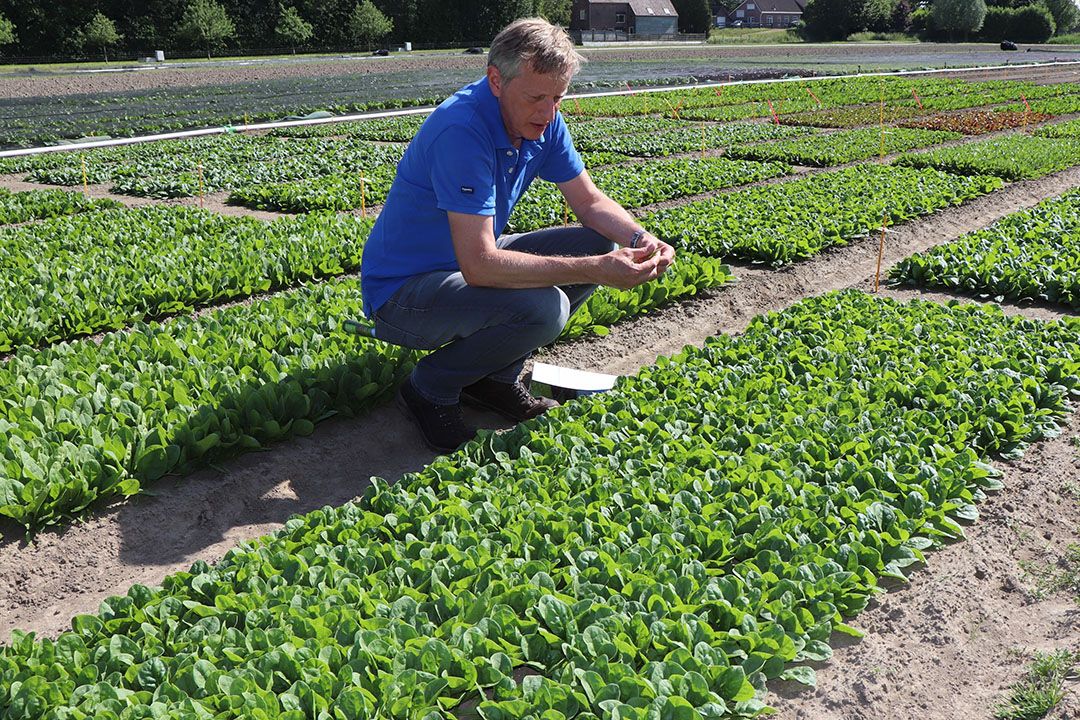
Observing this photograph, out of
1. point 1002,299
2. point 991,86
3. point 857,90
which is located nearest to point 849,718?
point 1002,299

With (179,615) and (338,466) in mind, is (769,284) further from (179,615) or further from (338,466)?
(179,615)

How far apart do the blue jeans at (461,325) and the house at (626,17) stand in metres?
92.4

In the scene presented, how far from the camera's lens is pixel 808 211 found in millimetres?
9883

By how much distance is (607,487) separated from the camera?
12.9ft

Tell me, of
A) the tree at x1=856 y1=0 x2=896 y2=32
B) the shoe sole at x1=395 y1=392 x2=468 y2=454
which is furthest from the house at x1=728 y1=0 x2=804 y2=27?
the shoe sole at x1=395 y1=392 x2=468 y2=454

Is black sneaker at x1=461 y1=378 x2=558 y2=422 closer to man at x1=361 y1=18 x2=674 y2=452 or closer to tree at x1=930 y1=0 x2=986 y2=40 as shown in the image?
man at x1=361 y1=18 x2=674 y2=452

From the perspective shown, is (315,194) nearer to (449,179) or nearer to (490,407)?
(490,407)

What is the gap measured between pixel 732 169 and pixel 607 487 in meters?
10.2

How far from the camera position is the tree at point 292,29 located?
190ft

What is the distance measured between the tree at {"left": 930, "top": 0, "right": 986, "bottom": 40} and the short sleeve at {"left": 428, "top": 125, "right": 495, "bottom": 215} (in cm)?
9055

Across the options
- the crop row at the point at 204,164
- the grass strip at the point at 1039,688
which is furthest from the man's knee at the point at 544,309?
the crop row at the point at 204,164

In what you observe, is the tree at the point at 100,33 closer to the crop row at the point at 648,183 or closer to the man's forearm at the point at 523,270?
the crop row at the point at 648,183

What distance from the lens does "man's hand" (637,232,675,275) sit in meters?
4.76

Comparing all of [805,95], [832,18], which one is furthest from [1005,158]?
[832,18]
